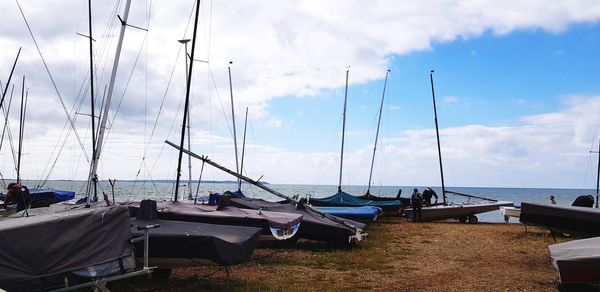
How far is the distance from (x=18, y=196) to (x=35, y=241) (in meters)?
19.4

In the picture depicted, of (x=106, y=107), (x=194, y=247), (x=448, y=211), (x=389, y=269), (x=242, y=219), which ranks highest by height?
(x=106, y=107)

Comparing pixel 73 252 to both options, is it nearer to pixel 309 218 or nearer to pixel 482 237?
pixel 309 218

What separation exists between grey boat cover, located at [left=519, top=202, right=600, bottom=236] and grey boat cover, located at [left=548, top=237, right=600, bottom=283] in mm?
4596

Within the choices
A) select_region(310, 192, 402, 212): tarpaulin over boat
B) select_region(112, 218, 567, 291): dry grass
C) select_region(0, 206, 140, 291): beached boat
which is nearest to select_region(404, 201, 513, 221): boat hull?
select_region(310, 192, 402, 212): tarpaulin over boat

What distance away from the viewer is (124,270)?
899 centimetres

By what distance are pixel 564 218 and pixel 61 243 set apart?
43.3ft

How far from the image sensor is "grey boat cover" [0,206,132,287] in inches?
306

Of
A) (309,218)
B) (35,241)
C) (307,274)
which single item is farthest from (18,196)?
(35,241)

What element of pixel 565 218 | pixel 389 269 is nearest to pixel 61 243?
pixel 389 269

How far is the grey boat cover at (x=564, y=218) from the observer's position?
47.6 ft

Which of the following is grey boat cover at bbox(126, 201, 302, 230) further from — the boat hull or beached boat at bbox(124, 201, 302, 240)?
the boat hull

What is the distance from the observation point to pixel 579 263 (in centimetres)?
981

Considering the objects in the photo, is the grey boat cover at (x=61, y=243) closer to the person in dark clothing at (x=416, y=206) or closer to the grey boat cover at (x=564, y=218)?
the grey boat cover at (x=564, y=218)

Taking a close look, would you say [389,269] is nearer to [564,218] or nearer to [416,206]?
[564,218]
